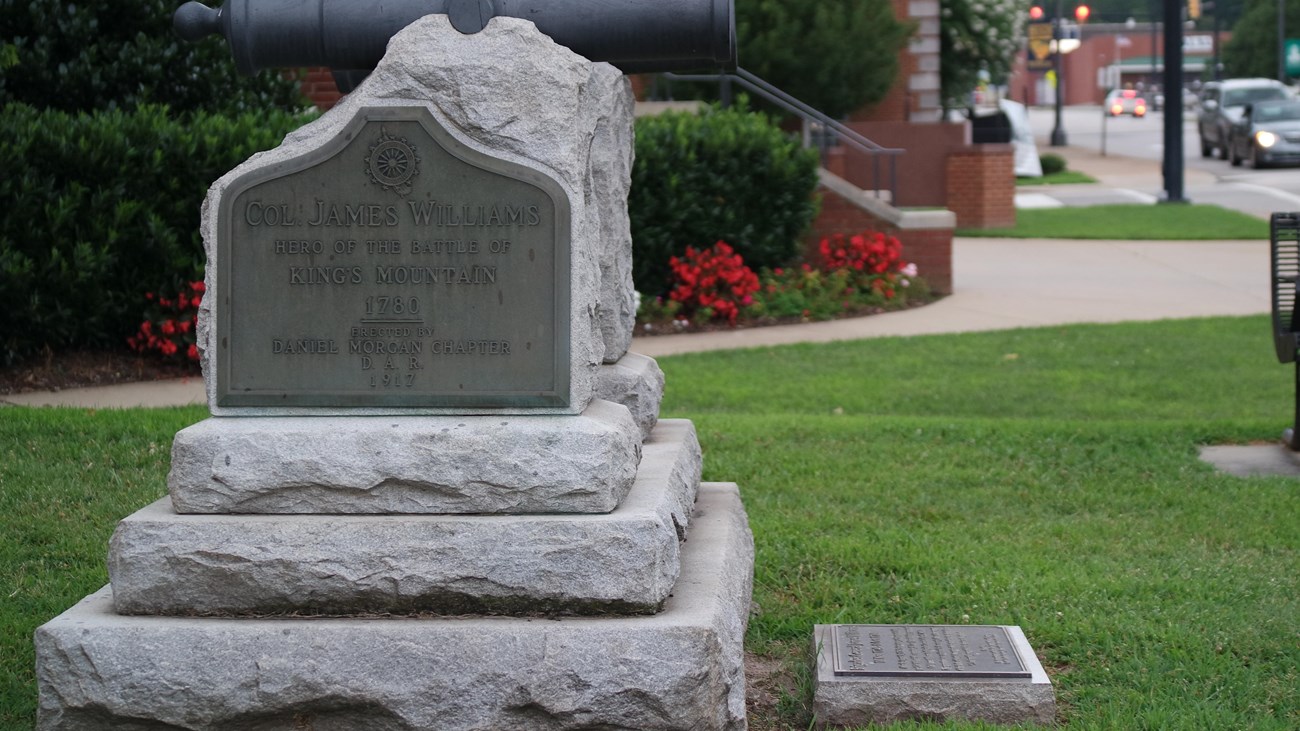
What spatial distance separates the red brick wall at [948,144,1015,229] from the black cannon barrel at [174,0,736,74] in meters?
18.1

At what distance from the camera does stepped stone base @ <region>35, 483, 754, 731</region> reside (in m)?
3.64

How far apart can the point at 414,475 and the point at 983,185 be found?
18852mm

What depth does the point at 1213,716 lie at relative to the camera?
401cm

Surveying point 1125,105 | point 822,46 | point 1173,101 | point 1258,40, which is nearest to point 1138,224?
point 1173,101

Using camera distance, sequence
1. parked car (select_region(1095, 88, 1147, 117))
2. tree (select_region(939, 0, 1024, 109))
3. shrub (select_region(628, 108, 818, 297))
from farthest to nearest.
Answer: parked car (select_region(1095, 88, 1147, 117)), tree (select_region(939, 0, 1024, 109)), shrub (select_region(628, 108, 818, 297))

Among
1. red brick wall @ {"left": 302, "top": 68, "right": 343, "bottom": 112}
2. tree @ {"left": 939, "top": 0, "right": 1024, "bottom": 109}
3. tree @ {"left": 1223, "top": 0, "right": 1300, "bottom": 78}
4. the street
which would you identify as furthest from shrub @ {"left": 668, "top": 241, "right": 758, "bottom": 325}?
tree @ {"left": 1223, "top": 0, "right": 1300, "bottom": 78}

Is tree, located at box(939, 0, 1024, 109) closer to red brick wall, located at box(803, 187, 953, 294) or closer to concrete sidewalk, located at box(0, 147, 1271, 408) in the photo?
concrete sidewalk, located at box(0, 147, 1271, 408)

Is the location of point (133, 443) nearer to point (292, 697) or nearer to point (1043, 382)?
point (292, 697)

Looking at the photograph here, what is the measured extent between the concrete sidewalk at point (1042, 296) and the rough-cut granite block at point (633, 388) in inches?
181

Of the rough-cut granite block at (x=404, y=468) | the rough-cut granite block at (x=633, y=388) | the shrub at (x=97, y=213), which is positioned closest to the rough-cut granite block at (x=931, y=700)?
the rough-cut granite block at (x=404, y=468)

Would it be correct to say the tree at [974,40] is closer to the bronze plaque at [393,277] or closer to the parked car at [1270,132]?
the parked car at [1270,132]

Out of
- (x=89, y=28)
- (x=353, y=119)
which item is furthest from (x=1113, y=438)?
(x=89, y=28)

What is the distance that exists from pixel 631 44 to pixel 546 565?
4.79 ft

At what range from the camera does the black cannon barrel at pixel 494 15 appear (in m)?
4.11
